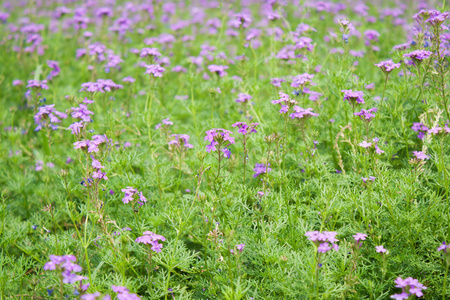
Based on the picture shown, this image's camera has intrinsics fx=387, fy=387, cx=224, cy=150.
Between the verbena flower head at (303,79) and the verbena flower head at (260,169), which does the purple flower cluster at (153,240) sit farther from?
the verbena flower head at (303,79)

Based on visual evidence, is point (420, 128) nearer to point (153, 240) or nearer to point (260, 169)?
point (260, 169)

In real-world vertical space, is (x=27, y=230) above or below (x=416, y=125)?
below

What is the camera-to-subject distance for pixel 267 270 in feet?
9.29

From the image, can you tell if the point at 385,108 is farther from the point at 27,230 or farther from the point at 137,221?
the point at 27,230

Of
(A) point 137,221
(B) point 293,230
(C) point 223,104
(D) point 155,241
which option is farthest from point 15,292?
(C) point 223,104

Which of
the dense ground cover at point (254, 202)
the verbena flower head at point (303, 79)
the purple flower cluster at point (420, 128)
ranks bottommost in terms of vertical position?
the dense ground cover at point (254, 202)

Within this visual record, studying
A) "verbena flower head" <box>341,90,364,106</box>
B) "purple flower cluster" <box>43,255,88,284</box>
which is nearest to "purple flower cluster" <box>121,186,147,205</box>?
"purple flower cluster" <box>43,255,88,284</box>

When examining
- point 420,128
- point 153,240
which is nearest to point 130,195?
point 153,240

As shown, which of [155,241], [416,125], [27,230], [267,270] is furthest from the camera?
[416,125]

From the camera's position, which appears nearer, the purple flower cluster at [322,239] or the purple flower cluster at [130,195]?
the purple flower cluster at [322,239]

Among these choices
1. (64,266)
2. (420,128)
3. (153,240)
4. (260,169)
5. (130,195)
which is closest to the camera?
(64,266)

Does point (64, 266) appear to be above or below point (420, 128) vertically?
below

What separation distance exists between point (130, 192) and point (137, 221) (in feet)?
0.96

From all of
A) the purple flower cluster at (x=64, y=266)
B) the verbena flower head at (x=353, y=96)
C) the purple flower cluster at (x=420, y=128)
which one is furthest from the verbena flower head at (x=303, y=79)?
the purple flower cluster at (x=64, y=266)
